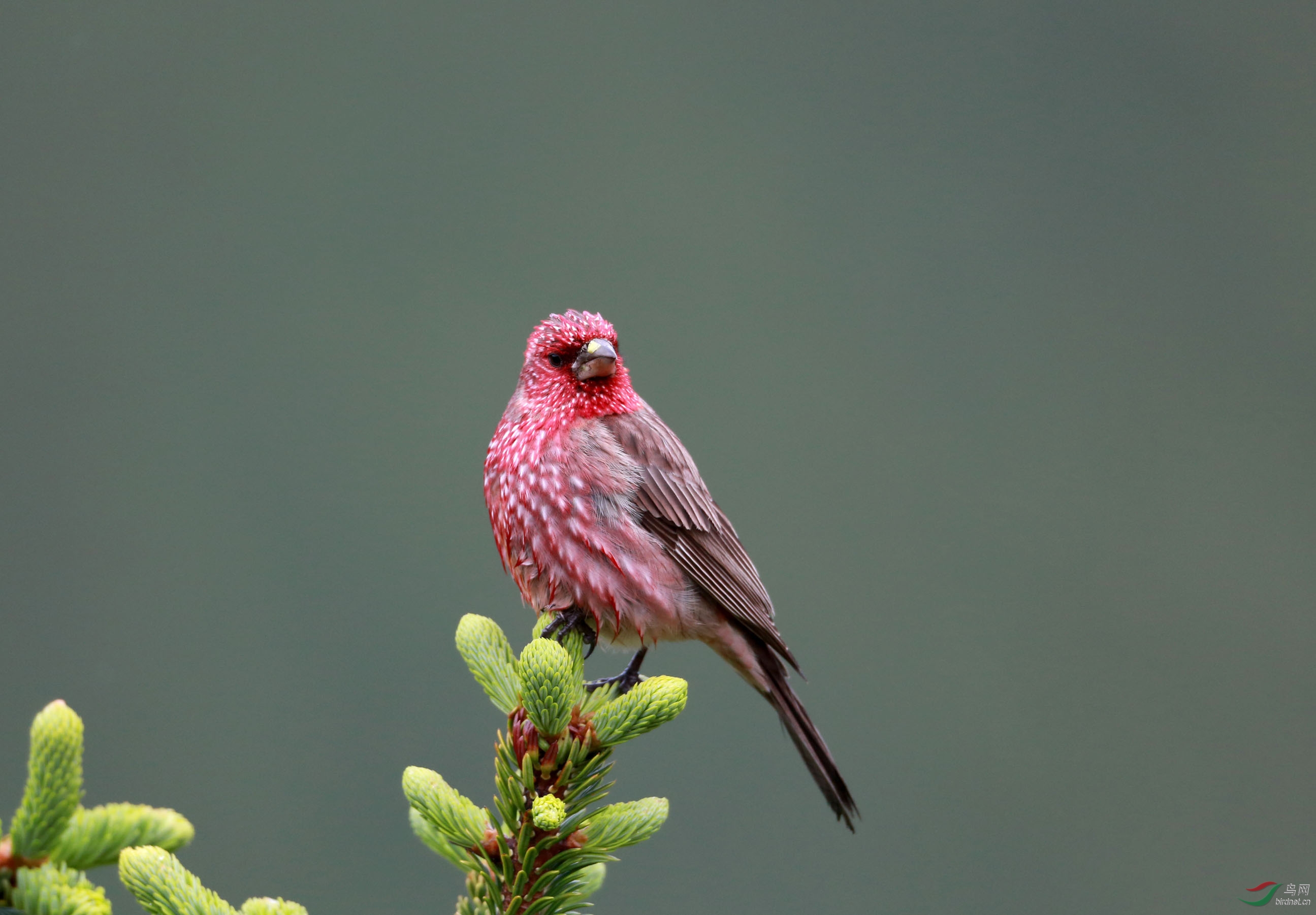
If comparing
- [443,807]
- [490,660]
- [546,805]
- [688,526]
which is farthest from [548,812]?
[688,526]

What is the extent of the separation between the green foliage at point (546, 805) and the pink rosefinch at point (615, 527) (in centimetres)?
50

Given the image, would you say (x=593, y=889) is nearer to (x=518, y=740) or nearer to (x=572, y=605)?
(x=518, y=740)

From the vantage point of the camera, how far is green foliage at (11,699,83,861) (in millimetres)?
1098

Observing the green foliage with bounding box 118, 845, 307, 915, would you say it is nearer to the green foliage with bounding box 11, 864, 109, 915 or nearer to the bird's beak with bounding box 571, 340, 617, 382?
the green foliage with bounding box 11, 864, 109, 915

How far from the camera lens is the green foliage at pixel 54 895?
3.52ft

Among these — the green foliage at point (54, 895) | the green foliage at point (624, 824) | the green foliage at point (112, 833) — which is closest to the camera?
the green foliage at point (54, 895)

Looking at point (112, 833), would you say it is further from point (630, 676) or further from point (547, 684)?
point (630, 676)

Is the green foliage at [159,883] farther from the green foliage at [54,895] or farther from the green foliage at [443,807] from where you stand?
the green foliage at [443,807]

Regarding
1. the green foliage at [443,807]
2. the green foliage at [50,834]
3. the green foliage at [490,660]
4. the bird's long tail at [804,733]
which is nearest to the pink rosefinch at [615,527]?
the bird's long tail at [804,733]

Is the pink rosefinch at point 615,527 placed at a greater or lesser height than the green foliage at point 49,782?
greater

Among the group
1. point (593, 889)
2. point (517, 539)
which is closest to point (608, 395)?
point (517, 539)

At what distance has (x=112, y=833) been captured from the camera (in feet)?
4.02

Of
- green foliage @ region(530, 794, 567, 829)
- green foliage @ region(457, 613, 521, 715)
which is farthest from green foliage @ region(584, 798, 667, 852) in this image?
green foliage @ region(457, 613, 521, 715)

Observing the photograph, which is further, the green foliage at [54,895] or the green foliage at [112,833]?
the green foliage at [112,833]
